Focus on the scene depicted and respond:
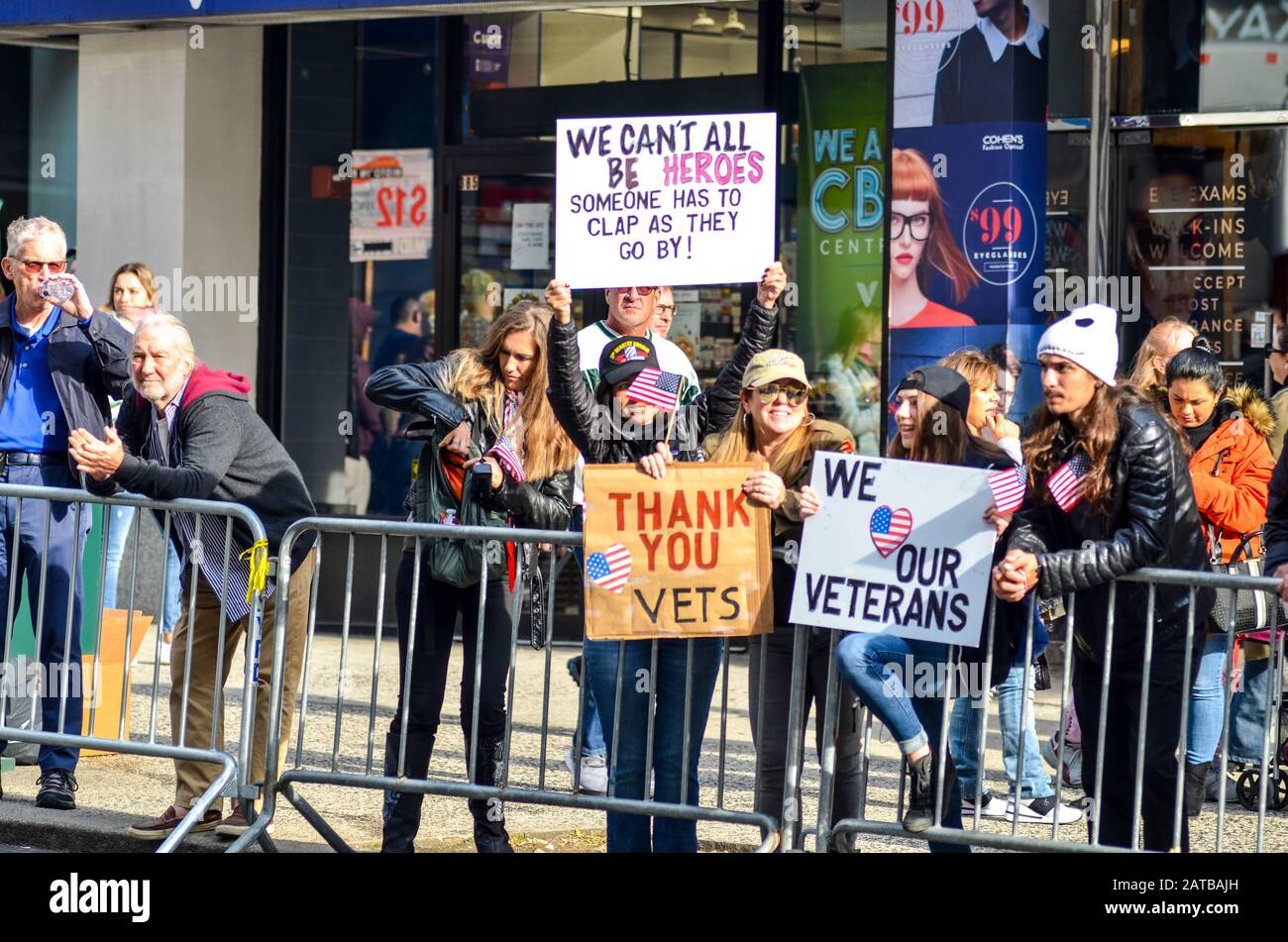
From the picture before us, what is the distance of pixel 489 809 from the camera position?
6465 mm

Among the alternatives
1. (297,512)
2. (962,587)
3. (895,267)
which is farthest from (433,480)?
(895,267)

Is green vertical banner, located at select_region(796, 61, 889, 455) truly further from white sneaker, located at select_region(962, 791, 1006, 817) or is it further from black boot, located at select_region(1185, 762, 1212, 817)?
black boot, located at select_region(1185, 762, 1212, 817)

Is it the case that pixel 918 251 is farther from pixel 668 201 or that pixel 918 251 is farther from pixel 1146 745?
pixel 1146 745

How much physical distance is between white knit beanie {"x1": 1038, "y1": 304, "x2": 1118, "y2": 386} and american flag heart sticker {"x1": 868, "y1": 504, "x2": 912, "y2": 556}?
2.17 feet

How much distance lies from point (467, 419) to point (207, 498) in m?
1.06

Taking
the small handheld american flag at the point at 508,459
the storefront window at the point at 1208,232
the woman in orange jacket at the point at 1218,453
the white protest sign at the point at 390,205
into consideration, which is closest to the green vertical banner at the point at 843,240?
the storefront window at the point at 1208,232

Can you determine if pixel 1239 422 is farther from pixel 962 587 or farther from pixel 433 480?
pixel 433 480

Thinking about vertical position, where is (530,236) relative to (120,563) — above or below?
above

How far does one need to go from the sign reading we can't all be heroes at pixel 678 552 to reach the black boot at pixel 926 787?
2.18ft

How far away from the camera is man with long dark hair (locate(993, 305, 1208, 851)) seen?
548cm

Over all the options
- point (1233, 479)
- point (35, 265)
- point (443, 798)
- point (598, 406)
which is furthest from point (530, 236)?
point (598, 406)

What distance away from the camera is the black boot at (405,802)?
6.32m

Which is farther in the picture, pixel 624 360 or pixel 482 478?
pixel 482 478

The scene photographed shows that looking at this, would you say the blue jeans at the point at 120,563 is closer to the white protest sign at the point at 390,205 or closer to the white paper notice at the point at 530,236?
the white protest sign at the point at 390,205
